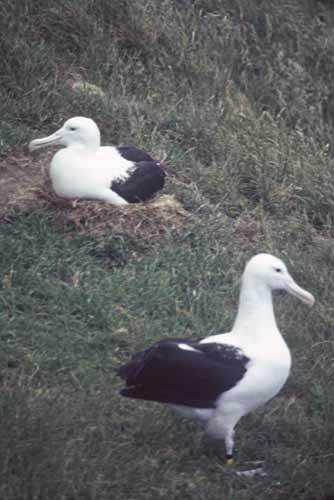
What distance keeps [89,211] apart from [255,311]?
1877 mm

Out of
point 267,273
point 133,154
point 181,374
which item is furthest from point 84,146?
point 181,374

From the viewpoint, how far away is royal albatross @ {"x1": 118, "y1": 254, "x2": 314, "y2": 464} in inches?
192

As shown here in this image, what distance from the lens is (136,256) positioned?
6.61m

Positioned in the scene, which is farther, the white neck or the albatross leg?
the white neck

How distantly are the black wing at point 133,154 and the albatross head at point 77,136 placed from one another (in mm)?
193

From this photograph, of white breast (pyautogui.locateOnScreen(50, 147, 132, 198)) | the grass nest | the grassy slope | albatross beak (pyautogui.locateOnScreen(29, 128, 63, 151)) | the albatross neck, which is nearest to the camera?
the grassy slope

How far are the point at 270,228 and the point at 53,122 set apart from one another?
172 cm

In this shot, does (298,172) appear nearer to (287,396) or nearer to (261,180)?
(261,180)

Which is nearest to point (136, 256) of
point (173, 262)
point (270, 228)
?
point (173, 262)

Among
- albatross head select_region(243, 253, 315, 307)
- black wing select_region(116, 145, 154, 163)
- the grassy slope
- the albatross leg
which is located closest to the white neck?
black wing select_region(116, 145, 154, 163)

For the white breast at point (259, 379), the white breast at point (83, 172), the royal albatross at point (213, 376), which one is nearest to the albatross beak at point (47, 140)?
the white breast at point (83, 172)

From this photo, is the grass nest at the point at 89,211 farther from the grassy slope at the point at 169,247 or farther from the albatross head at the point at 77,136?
the albatross head at the point at 77,136

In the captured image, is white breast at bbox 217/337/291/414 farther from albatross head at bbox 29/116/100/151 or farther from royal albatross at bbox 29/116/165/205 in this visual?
albatross head at bbox 29/116/100/151

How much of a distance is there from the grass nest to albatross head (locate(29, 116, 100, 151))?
0.26 metres
